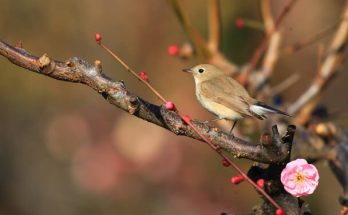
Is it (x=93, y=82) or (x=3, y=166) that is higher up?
(x=3, y=166)

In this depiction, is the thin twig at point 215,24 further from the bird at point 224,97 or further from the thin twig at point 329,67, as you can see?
the thin twig at point 329,67

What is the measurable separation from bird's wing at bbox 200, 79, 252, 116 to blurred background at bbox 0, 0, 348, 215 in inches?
96.5

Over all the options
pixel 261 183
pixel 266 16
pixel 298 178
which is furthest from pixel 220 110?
pixel 298 178

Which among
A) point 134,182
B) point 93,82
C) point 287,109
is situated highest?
point 134,182

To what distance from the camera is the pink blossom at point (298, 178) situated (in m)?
2.14

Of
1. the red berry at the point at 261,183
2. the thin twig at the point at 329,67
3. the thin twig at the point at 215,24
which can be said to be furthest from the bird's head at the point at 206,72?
the red berry at the point at 261,183

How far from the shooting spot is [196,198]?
22.7ft

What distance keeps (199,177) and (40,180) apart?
1598mm

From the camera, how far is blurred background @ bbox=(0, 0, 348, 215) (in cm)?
682

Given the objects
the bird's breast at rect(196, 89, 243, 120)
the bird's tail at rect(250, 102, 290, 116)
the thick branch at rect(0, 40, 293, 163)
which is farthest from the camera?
the bird's breast at rect(196, 89, 243, 120)

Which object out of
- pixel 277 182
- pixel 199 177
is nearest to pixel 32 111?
pixel 199 177

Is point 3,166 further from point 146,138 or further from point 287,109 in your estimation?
point 287,109

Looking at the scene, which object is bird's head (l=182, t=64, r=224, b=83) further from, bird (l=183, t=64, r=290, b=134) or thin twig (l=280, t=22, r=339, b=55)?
thin twig (l=280, t=22, r=339, b=55)

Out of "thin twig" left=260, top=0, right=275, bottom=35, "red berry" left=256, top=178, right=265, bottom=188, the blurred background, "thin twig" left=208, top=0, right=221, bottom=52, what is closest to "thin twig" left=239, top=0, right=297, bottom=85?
"thin twig" left=260, top=0, right=275, bottom=35
